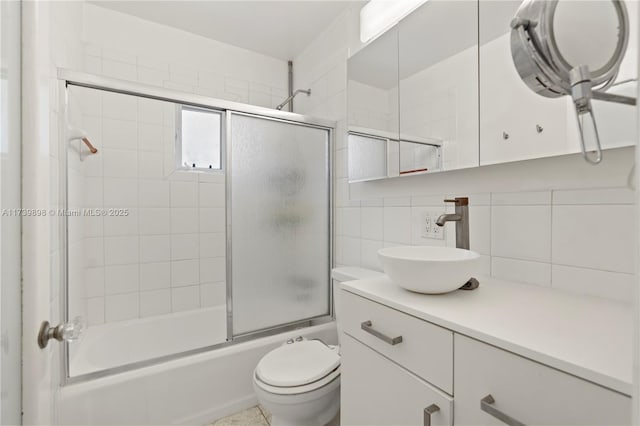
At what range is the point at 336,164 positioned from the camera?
2.04m

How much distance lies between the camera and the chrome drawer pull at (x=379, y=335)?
31.3 inches

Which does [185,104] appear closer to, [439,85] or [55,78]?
[55,78]

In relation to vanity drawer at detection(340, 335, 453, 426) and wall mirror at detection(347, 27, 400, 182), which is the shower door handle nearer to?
vanity drawer at detection(340, 335, 453, 426)

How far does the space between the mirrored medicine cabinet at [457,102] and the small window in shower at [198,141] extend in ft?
4.17

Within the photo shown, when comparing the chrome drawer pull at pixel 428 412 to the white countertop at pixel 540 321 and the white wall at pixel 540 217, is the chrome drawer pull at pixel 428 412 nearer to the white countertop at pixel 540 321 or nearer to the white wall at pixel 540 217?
the white countertop at pixel 540 321

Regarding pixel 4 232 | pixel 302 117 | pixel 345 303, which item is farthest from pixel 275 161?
pixel 4 232

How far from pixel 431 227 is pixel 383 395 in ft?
2.58

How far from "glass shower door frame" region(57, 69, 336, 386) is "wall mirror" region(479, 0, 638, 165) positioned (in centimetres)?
108

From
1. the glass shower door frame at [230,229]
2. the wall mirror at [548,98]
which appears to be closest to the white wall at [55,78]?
the glass shower door frame at [230,229]

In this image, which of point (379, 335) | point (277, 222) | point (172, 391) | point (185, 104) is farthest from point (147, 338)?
point (379, 335)

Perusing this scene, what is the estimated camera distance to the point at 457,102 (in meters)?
1.23

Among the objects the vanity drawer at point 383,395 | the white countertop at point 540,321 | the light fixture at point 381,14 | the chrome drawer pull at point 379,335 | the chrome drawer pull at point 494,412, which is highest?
the light fixture at point 381,14

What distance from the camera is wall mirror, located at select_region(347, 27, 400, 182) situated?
156 centimetres

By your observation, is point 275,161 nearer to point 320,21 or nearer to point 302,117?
point 302,117
